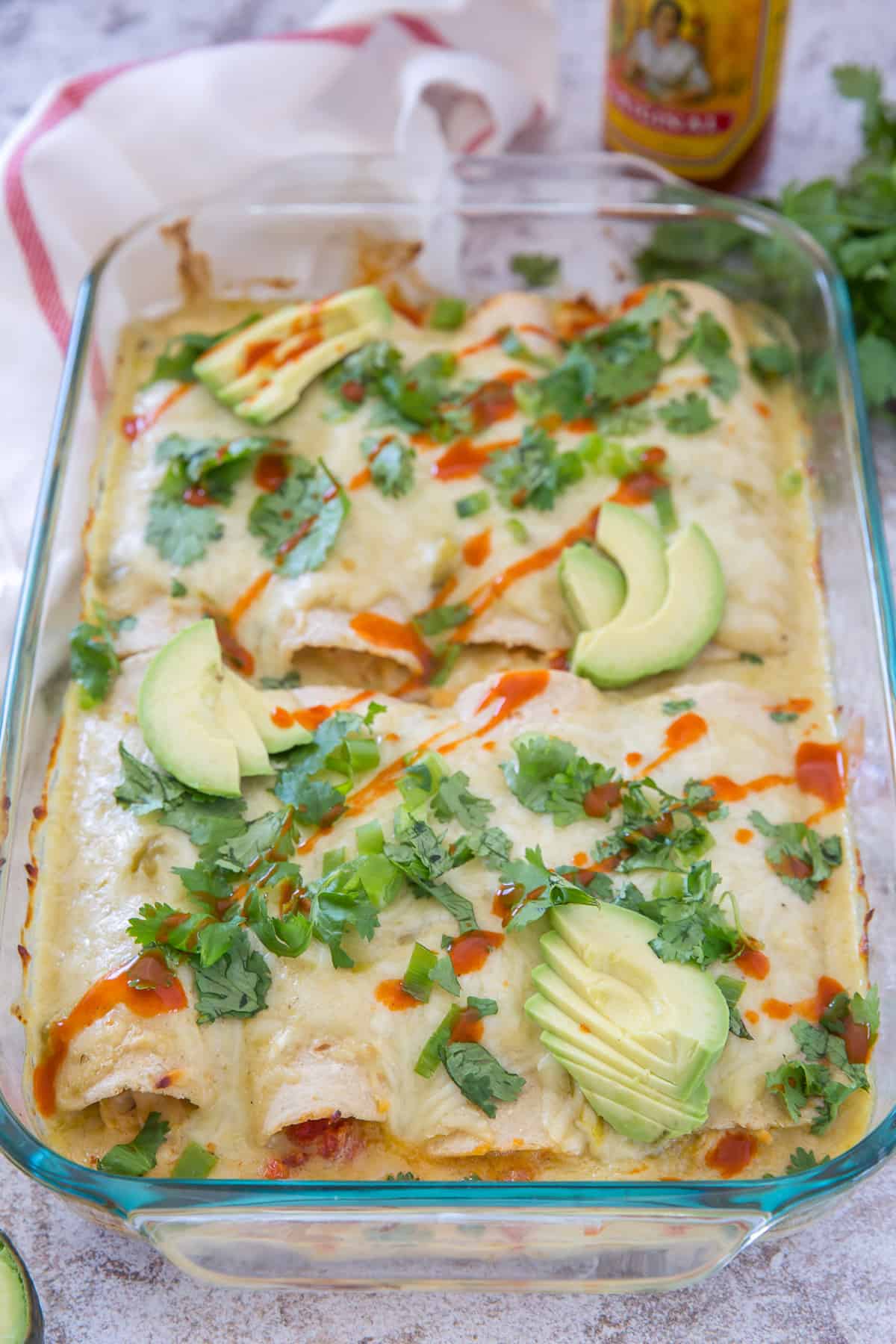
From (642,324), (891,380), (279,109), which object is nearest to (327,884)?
(642,324)

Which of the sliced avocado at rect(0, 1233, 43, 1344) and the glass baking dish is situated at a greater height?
the glass baking dish

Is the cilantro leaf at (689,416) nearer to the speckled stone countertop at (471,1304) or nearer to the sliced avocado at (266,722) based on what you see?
the sliced avocado at (266,722)

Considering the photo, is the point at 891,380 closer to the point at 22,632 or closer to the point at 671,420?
the point at 671,420

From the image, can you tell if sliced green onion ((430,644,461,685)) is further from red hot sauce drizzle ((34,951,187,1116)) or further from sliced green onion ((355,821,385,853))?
red hot sauce drizzle ((34,951,187,1116))

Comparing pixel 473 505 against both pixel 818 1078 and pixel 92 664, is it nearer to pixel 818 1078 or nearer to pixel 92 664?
pixel 92 664

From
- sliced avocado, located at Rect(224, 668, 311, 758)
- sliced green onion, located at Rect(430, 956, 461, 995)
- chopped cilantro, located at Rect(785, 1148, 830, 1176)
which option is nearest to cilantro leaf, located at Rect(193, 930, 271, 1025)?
sliced green onion, located at Rect(430, 956, 461, 995)

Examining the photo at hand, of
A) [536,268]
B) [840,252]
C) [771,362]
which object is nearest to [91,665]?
[536,268]
